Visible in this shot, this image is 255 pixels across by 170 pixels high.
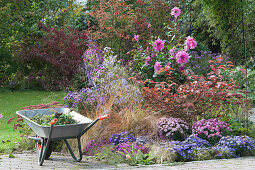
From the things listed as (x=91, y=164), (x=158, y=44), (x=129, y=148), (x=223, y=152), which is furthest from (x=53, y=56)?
(x=223, y=152)

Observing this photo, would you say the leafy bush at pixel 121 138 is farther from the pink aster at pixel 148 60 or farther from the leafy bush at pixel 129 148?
the pink aster at pixel 148 60

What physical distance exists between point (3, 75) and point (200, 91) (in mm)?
8387

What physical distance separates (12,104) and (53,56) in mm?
2309

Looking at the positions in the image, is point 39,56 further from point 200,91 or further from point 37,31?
point 200,91

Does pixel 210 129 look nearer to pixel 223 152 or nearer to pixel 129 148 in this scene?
pixel 223 152

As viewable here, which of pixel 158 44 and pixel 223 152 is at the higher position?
pixel 158 44

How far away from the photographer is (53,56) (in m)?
10.3

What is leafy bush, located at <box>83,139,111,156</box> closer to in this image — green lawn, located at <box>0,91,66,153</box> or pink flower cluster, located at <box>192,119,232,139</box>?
green lawn, located at <box>0,91,66,153</box>

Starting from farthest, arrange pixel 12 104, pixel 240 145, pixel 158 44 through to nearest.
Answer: pixel 12 104 → pixel 158 44 → pixel 240 145

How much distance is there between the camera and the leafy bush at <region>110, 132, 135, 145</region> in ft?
15.1

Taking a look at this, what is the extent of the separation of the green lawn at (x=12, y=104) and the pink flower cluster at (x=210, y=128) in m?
2.75

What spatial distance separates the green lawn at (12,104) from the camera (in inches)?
205

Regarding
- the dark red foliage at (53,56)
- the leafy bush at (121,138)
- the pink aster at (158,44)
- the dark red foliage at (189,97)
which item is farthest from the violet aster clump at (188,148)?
the dark red foliage at (53,56)

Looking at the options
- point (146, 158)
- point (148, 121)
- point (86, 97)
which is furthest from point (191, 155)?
point (86, 97)
